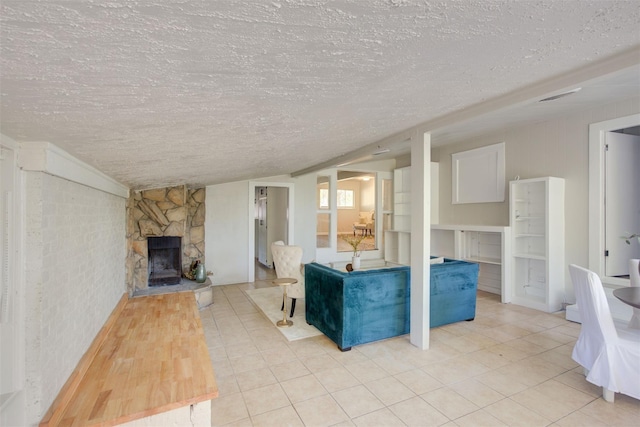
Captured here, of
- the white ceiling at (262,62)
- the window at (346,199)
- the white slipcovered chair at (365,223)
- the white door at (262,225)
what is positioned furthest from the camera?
the window at (346,199)

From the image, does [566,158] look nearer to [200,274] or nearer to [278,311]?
[278,311]

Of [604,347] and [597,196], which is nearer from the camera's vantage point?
[604,347]

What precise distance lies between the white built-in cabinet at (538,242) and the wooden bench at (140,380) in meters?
4.52

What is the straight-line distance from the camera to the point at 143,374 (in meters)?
1.91

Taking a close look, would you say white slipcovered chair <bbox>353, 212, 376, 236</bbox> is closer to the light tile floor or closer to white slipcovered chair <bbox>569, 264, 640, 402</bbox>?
the light tile floor

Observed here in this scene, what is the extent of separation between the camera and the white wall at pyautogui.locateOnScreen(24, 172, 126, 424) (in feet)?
4.37

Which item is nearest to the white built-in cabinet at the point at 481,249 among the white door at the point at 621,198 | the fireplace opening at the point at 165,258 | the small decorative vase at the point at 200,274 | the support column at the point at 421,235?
the white door at the point at 621,198

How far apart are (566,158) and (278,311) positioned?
4535 millimetres

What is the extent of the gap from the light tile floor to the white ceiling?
1914 millimetres

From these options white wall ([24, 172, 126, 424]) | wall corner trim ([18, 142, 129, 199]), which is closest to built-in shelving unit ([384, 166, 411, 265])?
white wall ([24, 172, 126, 424])

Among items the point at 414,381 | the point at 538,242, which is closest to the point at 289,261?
the point at 414,381

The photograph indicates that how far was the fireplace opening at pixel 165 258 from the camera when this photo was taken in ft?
16.1

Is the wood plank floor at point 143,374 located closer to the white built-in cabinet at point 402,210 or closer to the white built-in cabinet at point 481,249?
the white built-in cabinet at point 481,249

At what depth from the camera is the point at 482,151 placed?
5324 mm
